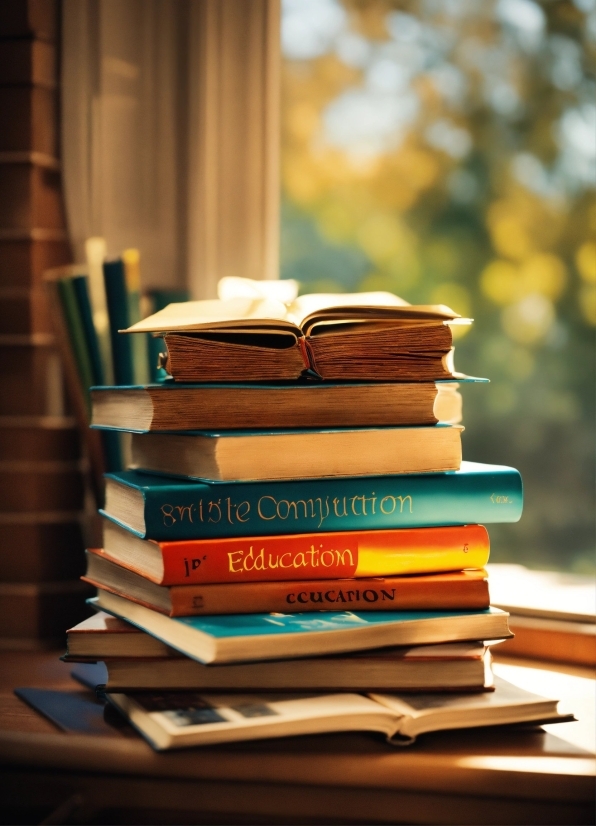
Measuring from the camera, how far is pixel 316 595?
0.75 meters

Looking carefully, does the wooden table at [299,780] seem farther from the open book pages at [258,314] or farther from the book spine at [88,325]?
the book spine at [88,325]

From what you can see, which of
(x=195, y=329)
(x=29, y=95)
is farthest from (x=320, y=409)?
(x=29, y=95)

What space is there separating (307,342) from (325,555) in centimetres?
19

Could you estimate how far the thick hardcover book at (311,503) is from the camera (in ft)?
2.41

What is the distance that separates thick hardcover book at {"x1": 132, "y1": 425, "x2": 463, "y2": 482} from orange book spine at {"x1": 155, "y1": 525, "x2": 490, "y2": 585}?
0.18 feet

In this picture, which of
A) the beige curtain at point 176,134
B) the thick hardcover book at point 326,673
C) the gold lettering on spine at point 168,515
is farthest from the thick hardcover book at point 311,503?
the beige curtain at point 176,134

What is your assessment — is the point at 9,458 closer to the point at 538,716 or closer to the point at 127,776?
the point at 127,776

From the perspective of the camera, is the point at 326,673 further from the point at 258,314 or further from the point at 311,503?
the point at 258,314

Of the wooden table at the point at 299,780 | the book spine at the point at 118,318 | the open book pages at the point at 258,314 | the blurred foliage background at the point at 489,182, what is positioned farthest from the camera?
the blurred foliage background at the point at 489,182

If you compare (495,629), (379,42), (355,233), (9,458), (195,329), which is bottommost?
(495,629)

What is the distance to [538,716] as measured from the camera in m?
0.73

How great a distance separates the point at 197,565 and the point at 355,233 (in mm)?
795

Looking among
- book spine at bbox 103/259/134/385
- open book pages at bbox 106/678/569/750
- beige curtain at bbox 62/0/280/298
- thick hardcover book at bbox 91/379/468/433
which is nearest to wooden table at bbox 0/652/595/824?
open book pages at bbox 106/678/569/750

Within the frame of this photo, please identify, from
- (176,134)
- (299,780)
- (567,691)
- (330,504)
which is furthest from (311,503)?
(176,134)
